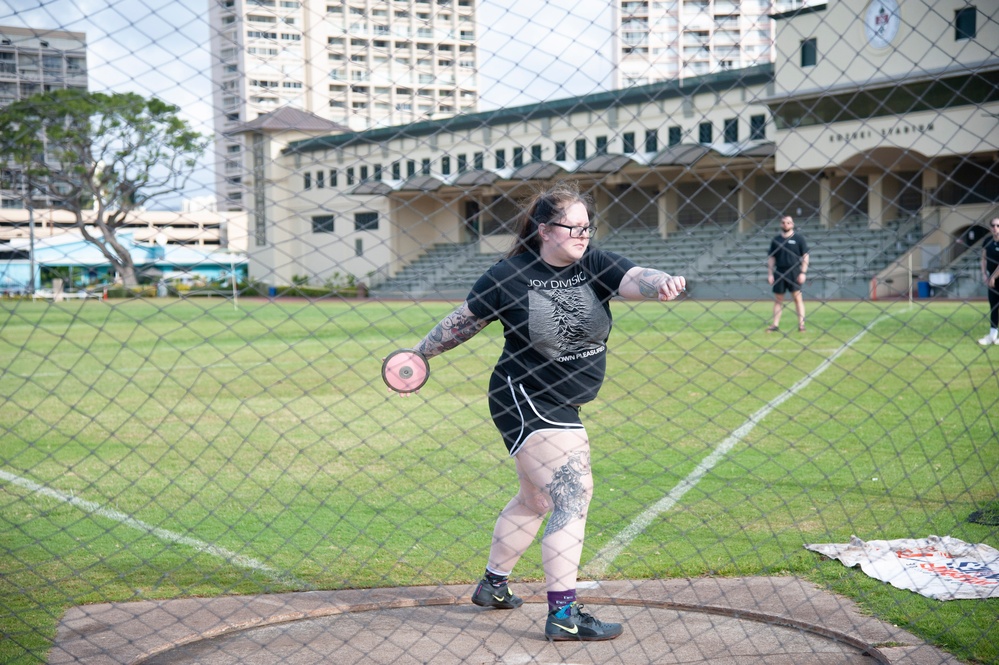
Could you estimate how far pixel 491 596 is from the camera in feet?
13.4

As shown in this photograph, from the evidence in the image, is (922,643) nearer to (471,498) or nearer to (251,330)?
(471,498)

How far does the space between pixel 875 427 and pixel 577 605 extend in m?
4.82

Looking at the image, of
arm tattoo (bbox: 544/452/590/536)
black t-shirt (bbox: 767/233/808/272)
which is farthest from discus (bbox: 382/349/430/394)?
black t-shirt (bbox: 767/233/808/272)

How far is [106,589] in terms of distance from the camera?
4.45 m

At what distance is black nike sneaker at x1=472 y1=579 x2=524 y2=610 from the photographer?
4.10 m

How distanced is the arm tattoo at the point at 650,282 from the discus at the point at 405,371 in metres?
0.94

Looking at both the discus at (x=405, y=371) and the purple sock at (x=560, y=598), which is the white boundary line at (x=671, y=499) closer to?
the purple sock at (x=560, y=598)

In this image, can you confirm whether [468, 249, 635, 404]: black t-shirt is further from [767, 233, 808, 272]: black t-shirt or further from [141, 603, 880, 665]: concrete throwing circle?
[767, 233, 808, 272]: black t-shirt

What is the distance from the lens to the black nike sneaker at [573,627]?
374cm

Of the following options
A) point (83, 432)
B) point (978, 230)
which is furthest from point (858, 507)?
point (978, 230)

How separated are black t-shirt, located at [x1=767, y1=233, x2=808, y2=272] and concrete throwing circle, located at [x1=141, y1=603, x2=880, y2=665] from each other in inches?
496

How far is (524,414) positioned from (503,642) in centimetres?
90

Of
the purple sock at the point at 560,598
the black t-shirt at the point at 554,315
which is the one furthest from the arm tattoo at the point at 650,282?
the purple sock at the point at 560,598

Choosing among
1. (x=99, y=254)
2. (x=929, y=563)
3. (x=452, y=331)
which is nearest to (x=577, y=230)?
(x=452, y=331)
